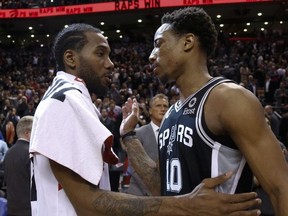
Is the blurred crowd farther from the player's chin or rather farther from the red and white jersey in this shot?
the red and white jersey

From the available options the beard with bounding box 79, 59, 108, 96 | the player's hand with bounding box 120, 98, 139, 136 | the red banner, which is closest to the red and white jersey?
the beard with bounding box 79, 59, 108, 96

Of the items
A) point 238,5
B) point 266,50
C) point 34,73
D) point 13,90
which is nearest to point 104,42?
point 13,90

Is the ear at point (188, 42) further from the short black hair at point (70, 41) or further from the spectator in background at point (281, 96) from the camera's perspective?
the spectator in background at point (281, 96)

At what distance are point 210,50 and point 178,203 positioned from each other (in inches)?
44.9

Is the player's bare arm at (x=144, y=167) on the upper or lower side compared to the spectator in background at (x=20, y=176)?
upper

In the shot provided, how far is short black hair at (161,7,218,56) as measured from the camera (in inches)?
100.0

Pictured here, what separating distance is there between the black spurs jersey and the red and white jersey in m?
0.61

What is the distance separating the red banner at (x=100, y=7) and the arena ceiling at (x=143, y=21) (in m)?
1.01

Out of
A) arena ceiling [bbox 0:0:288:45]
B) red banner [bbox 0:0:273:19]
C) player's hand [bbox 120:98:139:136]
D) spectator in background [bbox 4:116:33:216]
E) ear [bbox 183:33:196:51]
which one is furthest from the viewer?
arena ceiling [bbox 0:0:288:45]

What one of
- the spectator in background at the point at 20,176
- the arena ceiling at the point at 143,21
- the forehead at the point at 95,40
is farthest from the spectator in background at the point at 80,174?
the arena ceiling at the point at 143,21

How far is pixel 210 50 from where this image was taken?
2.61m

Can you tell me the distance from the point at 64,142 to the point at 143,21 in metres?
28.2

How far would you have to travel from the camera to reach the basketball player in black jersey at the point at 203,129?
6.89 ft

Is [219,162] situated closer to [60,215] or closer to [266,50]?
[60,215]
